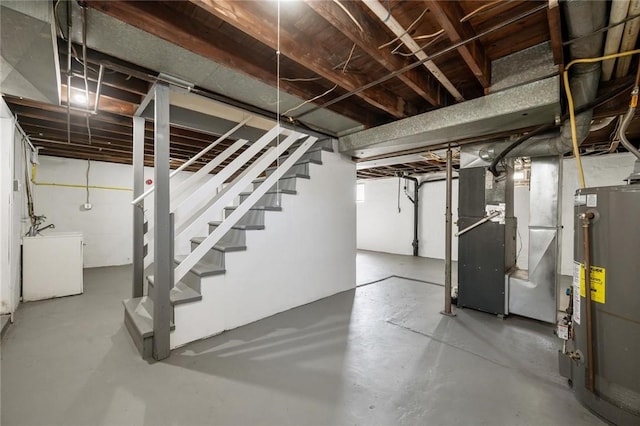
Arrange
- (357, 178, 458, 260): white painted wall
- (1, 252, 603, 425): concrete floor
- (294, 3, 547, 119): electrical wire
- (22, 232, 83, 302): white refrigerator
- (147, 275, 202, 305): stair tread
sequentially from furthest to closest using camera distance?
(357, 178, 458, 260): white painted wall → (22, 232, 83, 302): white refrigerator → (147, 275, 202, 305): stair tread → (1, 252, 603, 425): concrete floor → (294, 3, 547, 119): electrical wire

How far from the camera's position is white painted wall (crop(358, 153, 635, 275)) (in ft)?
15.2

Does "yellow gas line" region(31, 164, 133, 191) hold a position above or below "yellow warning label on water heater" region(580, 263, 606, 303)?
above

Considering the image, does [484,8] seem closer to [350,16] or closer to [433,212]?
[350,16]

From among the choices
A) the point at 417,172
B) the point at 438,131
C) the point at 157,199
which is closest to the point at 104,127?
the point at 157,199

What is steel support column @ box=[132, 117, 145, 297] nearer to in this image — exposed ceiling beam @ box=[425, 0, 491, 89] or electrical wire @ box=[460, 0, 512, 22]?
exposed ceiling beam @ box=[425, 0, 491, 89]

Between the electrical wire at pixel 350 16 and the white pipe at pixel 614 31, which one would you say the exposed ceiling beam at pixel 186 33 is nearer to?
the electrical wire at pixel 350 16

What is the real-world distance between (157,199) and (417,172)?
20.9ft

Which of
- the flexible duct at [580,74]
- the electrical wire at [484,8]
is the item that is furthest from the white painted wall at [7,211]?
the flexible duct at [580,74]

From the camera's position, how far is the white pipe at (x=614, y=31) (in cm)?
128

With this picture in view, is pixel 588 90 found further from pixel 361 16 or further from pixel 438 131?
pixel 361 16

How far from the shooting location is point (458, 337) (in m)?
2.52

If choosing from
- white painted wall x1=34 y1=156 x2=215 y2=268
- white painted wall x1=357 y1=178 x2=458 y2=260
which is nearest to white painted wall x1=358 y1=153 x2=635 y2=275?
white painted wall x1=357 y1=178 x2=458 y2=260

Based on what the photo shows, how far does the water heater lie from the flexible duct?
0.85 metres

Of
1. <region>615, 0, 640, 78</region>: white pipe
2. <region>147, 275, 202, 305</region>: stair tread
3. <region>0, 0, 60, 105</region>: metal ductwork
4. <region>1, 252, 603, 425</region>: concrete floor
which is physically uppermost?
<region>615, 0, 640, 78</region>: white pipe
